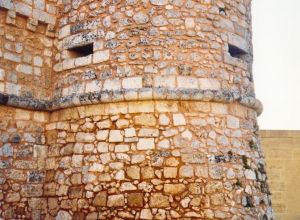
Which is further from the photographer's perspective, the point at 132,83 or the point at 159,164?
the point at 132,83

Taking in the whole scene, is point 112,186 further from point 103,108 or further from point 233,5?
point 233,5

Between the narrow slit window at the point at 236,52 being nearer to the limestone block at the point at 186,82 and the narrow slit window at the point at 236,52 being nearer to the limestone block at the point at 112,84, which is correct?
the limestone block at the point at 186,82

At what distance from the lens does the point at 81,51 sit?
6.47 metres

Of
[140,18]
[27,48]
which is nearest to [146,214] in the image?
[140,18]

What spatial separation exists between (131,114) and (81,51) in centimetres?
143

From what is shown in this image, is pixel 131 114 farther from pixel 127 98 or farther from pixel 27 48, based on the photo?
pixel 27 48

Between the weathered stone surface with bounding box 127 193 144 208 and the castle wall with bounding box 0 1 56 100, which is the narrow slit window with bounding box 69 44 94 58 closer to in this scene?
the castle wall with bounding box 0 1 56 100

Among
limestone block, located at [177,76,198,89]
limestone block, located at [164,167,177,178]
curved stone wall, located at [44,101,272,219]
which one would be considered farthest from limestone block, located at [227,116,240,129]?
limestone block, located at [164,167,177,178]

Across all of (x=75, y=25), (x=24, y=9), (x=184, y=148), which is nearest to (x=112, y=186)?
(x=184, y=148)

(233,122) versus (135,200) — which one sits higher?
(233,122)

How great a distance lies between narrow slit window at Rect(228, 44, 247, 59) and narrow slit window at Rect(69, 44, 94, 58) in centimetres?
192

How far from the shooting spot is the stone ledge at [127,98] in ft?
18.3

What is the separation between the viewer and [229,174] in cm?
553

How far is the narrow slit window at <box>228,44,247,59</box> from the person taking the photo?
20.6ft
